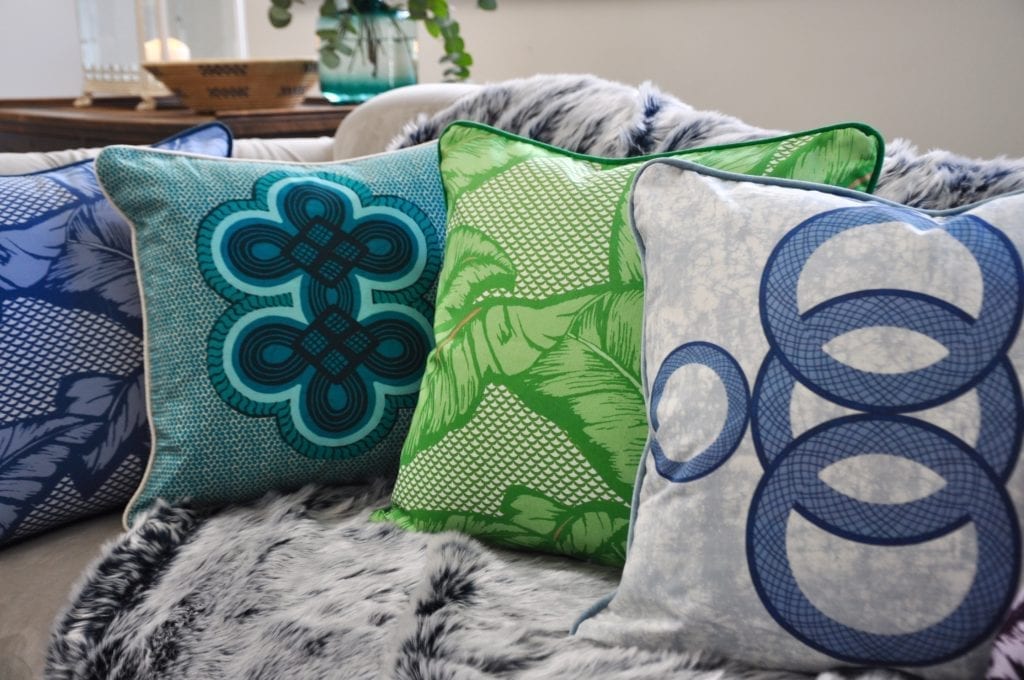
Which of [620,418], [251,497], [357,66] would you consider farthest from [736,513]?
[357,66]

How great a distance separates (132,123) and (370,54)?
48 cm

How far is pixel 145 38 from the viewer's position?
222 cm

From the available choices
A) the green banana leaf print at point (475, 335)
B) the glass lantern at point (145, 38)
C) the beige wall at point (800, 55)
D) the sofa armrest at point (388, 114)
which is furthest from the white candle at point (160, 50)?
the green banana leaf print at point (475, 335)

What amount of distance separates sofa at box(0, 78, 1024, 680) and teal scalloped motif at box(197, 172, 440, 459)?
0.29 feet

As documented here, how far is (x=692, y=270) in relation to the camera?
0.77m

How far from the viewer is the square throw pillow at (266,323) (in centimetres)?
101

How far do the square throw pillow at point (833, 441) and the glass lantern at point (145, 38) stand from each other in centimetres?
179

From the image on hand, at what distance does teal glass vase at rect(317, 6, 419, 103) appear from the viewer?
1895mm

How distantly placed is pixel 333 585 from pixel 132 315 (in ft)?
1.37

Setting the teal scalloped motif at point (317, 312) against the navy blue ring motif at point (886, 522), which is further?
the teal scalloped motif at point (317, 312)

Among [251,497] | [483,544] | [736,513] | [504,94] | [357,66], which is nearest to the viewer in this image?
[736,513]

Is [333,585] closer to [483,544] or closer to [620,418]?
[483,544]

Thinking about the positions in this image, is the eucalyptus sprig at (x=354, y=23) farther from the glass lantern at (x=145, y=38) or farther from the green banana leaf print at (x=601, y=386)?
the green banana leaf print at (x=601, y=386)

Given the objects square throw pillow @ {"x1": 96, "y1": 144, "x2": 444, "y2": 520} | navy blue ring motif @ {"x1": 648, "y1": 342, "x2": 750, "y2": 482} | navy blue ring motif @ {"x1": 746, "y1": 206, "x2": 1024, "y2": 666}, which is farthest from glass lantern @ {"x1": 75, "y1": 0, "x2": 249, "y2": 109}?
navy blue ring motif @ {"x1": 746, "y1": 206, "x2": 1024, "y2": 666}
